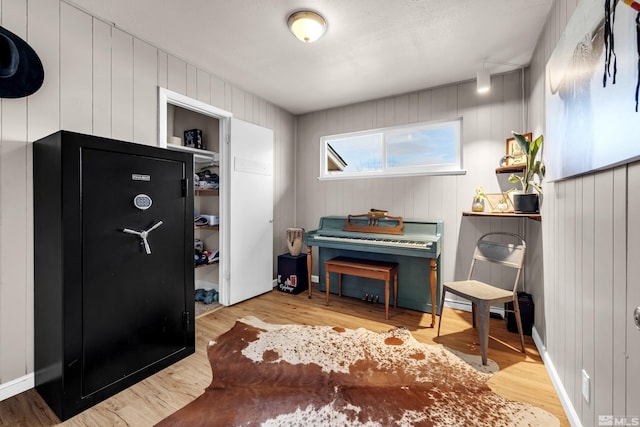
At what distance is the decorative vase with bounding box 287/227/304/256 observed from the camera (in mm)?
3621

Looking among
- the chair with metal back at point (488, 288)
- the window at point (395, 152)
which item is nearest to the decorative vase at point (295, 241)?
the window at point (395, 152)

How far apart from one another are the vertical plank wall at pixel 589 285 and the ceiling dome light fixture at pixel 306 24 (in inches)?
58.1

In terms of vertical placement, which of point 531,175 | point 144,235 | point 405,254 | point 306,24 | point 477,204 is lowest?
point 405,254

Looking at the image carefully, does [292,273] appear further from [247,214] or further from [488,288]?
[488,288]

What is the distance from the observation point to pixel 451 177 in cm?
304

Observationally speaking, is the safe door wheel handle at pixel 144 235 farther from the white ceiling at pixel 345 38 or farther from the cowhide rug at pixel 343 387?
the white ceiling at pixel 345 38

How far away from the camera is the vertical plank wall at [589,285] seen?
98 cm

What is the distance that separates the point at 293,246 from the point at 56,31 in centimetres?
281

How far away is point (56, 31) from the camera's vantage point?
1818 millimetres

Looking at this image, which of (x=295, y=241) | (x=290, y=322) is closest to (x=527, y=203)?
(x=290, y=322)

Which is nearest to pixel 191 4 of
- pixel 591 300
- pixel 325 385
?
pixel 325 385

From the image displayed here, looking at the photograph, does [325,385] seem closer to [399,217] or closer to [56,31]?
[399,217]

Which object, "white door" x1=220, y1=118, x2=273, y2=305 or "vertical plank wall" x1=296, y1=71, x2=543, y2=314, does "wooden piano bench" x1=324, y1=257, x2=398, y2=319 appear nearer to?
"vertical plank wall" x1=296, y1=71, x2=543, y2=314

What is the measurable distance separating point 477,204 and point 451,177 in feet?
1.51
